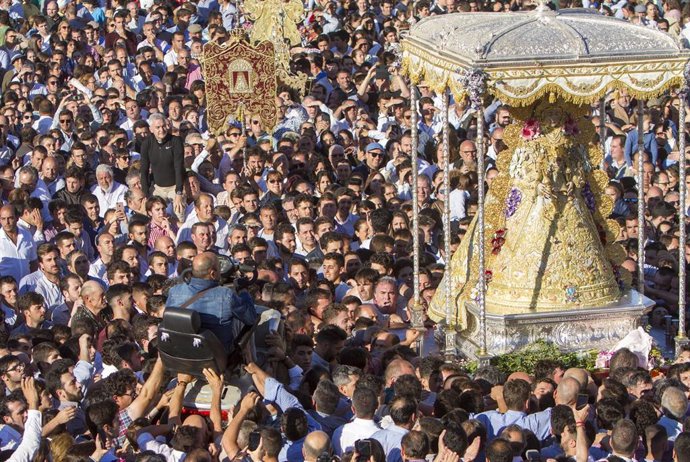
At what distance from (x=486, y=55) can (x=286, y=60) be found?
8.99 m

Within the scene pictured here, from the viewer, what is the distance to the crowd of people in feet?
32.1

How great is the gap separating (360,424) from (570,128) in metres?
4.21

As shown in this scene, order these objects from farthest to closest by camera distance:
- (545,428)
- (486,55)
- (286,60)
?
(286,60) < (486,55) < (545,428)

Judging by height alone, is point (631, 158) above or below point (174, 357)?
below

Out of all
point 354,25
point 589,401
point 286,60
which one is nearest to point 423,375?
point 589,401

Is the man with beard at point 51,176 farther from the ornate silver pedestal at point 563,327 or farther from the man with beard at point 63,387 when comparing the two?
the man with beard at point 63,387

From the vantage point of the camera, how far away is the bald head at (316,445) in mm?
9133

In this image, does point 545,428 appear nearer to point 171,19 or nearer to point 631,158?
point 631,158

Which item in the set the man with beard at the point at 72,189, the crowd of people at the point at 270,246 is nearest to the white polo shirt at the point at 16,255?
the crowd of people at the point at 270,246

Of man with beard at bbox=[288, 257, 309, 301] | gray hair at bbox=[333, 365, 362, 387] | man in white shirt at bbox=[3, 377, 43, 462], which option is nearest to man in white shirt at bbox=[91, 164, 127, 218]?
man with beard at bbox=[288, 257, 309, 301]

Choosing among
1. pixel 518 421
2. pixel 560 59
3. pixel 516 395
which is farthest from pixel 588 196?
pixel 518 421

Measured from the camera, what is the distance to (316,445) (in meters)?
9.12

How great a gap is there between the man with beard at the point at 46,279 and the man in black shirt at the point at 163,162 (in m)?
2.51

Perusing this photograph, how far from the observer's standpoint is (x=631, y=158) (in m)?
17.9
